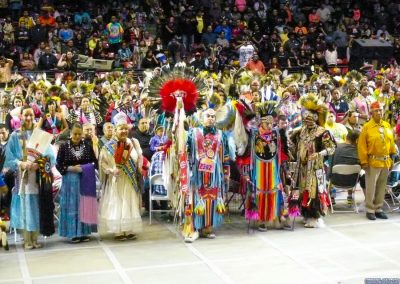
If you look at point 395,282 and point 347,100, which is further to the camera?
point 347,100

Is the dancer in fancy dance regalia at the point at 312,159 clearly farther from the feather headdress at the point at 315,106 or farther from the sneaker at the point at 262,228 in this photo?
the sneaker at the point at 262,228

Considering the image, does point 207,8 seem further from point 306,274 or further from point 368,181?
point 306,274

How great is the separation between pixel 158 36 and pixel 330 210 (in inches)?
484

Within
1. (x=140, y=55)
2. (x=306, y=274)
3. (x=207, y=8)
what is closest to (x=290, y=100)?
(x=306, y=274)

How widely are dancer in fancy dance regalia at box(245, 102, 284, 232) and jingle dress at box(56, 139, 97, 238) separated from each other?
1857mm

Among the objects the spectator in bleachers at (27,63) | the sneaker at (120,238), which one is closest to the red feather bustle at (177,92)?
the sneaker at (120,238)

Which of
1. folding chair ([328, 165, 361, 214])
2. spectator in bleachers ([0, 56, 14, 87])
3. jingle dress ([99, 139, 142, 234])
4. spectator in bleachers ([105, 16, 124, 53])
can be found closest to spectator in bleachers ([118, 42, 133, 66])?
spectator in bleachers ([105, 16, 124, 53])

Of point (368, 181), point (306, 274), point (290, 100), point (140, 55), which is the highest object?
point (140, 55)

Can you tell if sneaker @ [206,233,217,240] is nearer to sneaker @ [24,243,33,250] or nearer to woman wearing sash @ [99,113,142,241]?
woman wearing sash @ [99,113,142,241]

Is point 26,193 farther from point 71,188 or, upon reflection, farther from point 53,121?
point 53,121

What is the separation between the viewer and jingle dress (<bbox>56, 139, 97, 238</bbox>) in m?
7.95

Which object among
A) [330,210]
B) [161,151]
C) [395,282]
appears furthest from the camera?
[330,210]

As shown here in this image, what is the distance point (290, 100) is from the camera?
11.0m

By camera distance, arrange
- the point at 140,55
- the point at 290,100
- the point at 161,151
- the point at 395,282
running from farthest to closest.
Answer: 1. the point at 140,55
2. the point at 290,100
3. the point at 161,151
4. the point at 395,282
